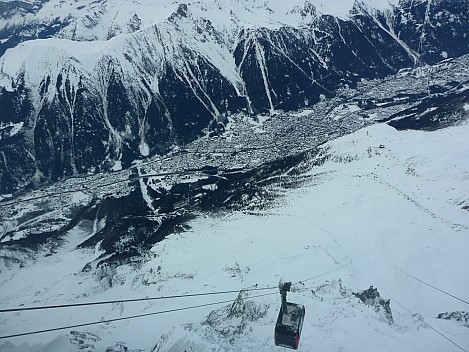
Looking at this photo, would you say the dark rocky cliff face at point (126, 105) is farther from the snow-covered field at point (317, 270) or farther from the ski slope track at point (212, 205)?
the snow-covered field at point (317, 270)

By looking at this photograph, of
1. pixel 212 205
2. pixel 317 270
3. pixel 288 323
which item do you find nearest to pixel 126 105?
pixel 212 205

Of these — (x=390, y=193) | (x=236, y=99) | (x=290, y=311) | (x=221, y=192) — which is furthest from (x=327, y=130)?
(x=290, y=311)

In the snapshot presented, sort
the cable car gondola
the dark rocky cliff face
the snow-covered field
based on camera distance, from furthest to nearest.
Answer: the dark rocky cliff face, the snow-covered field, the cable car gondola

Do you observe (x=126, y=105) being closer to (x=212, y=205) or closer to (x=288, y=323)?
(x=212, y=205)

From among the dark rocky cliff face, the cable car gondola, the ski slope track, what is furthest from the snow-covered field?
the dark rocky cliff face

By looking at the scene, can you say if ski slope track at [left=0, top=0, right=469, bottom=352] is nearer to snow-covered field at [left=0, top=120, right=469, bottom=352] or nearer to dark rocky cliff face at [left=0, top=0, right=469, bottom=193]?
snow-covered field at [left=0, top=120, right=469, bottom=352]

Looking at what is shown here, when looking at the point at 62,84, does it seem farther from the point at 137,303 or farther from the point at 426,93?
the point at 426,93
